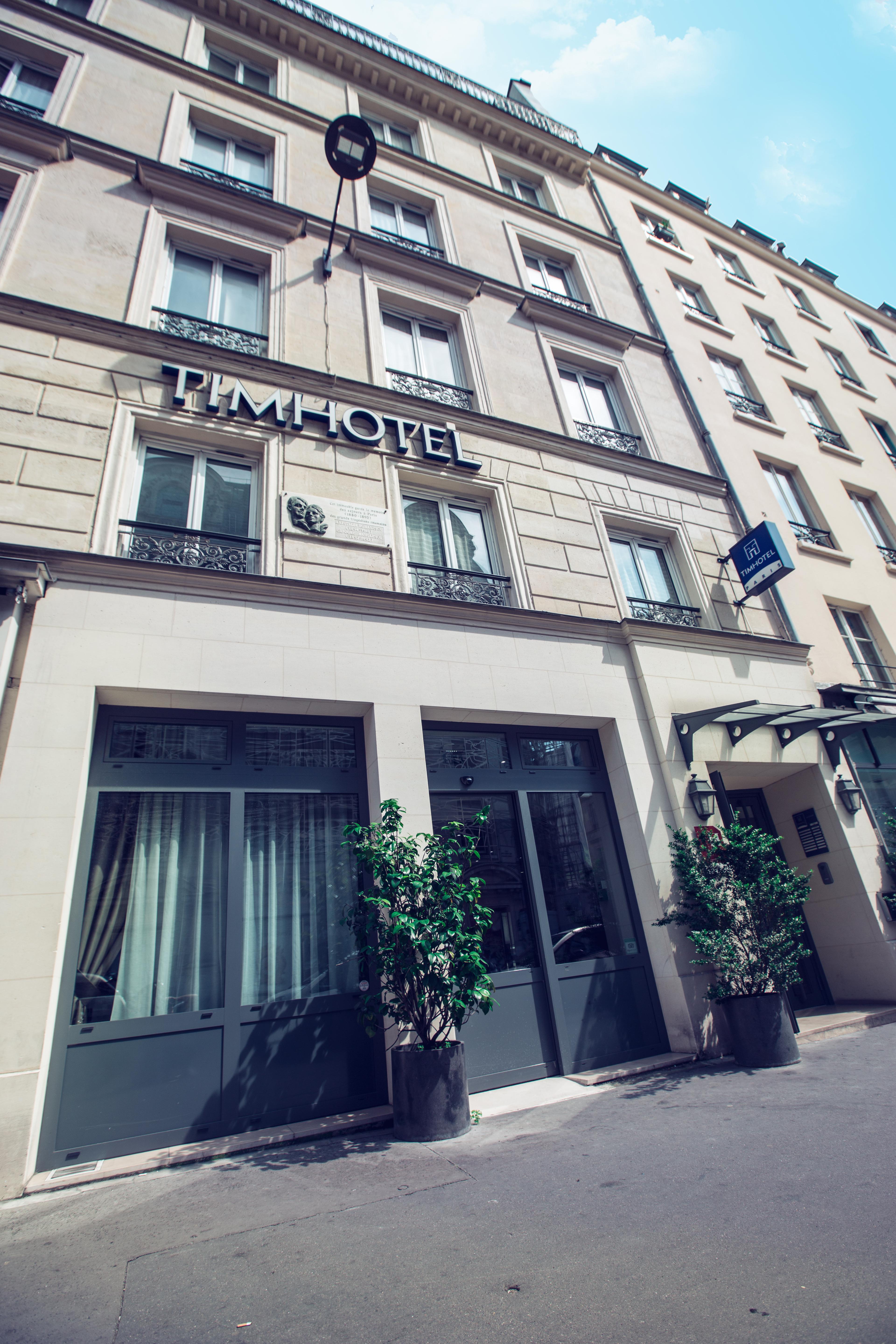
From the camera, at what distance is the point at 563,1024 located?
681 cm

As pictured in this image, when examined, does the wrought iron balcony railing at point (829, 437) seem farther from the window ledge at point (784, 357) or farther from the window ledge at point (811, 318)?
the window ledge at point (811, 318)

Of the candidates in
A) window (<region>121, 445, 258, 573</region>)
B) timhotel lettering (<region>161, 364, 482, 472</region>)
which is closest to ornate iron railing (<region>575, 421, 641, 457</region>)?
timhotel lettering (<region>161, 364, 482, 472</region>)

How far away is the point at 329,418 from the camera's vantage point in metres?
8.62

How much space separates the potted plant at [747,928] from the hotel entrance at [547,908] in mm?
803

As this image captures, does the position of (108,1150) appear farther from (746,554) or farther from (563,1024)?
(746,554)

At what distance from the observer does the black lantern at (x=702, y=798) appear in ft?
26.6

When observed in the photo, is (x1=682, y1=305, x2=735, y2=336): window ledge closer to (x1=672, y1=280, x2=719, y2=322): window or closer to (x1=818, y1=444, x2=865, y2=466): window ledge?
(x1=672, y1=280, x2=719, y2=322): window

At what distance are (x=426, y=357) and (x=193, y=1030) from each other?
10249mm

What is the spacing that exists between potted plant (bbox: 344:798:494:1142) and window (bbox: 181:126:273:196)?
37.8 ft

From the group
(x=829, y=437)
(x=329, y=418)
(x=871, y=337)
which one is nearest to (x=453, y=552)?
(x=329, y=418)

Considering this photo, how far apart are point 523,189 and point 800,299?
10303mm

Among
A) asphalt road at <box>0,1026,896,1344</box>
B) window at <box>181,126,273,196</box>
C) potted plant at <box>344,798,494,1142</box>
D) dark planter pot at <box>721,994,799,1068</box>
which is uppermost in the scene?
window at <box>181,126,273,196</box>

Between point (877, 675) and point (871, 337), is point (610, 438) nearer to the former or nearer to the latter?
point (877, 675)

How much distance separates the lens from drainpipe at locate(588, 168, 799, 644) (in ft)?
36.4
